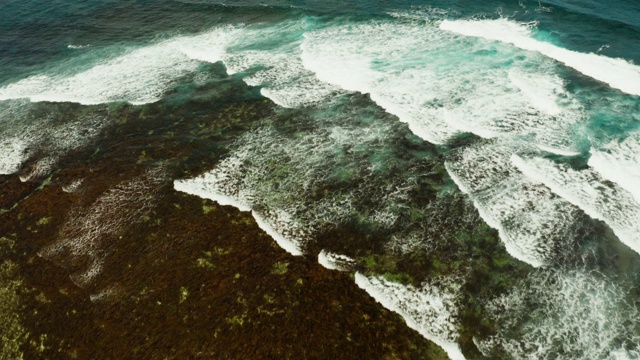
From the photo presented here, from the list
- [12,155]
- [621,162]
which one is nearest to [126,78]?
[12,155]

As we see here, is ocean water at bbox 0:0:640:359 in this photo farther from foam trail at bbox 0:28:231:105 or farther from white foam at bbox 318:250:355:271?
foam trail at bbox 0:28:231:105

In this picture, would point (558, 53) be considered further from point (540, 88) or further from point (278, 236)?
point (278, 236)

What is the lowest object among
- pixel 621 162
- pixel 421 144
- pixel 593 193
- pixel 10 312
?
pixel 10 312

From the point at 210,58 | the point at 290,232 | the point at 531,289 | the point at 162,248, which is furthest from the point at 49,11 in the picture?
the point at 531,289

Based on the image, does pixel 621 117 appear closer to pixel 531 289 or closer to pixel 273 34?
pixel 531 289

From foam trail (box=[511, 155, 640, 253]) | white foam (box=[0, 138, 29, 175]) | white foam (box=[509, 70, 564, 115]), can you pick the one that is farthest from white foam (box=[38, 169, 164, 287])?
white foam (box=[509, 70, 564, 115])

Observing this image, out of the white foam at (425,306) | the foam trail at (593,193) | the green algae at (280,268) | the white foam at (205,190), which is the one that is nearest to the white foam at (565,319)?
the white foam at (425,306)

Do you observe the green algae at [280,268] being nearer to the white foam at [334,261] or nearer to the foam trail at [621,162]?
the white foam at [334,261]
